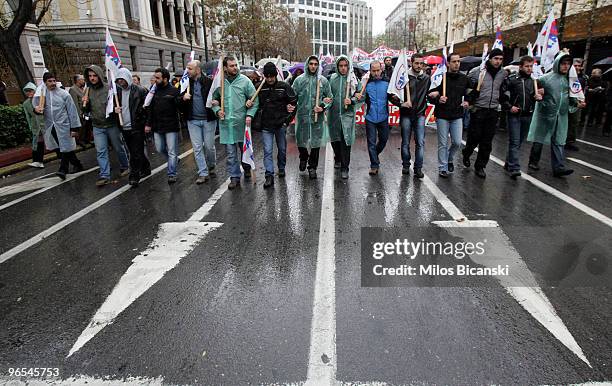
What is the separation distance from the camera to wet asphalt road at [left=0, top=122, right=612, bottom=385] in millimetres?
2547

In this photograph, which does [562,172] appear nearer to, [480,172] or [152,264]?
[480,172]

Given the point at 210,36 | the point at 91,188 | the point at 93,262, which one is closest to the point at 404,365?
the point at 93,262

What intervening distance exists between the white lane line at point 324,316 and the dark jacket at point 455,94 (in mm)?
3355

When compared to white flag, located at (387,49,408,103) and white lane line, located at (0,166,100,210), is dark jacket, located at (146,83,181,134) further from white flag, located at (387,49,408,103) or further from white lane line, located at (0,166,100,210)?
white flag, located at (387,49,408,103)

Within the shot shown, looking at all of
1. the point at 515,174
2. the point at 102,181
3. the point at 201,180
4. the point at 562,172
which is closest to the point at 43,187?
the point at 102,181

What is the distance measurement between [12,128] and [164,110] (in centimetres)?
552

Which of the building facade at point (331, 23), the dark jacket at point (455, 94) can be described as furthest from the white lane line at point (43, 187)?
the building facade at point (331, 23)

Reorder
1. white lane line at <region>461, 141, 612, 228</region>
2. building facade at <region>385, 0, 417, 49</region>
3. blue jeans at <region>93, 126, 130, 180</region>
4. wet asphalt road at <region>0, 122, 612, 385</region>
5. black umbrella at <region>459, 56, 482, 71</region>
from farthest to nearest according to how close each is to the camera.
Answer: building facade at <region>385, 0, 417, 49</region> → black umbrella at <region>459, 56, 482, 71</region> → blue jeans at <region>93, 126, 130, 180</region> → white lane line at <region>461, 141, 612, 228</region> → wet asphalt road at <region>0, 122, 612, 385</region>

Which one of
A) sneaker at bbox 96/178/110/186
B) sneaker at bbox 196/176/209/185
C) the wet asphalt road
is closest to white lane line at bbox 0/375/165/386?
the wet asphalt road

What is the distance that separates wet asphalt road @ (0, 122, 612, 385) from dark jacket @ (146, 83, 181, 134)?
1618mm

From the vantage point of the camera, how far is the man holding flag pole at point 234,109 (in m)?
6.66

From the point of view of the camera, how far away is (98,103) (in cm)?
713

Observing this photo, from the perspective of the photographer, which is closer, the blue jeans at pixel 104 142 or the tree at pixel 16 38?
the blue jeans at pixel 104 142

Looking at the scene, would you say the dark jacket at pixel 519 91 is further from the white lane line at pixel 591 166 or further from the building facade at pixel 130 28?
the building facade at pixel 130 28
